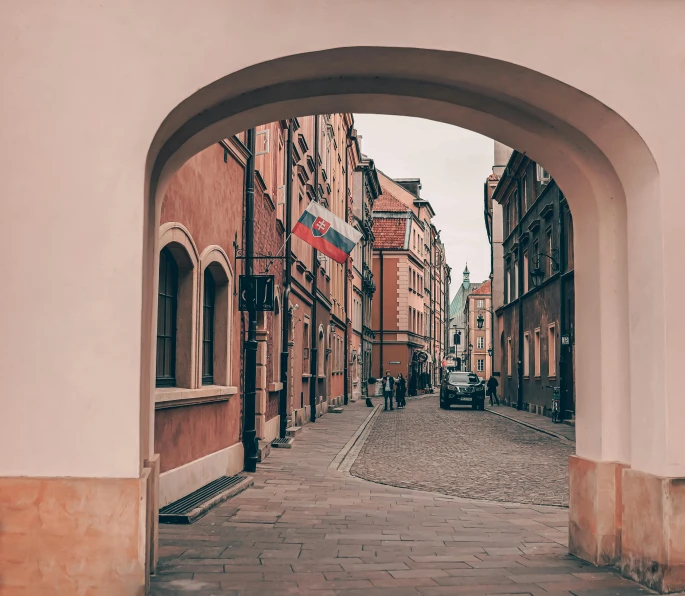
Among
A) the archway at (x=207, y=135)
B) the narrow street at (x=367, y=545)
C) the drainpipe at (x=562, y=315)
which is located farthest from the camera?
the drainpipe at (x=562, y=315)

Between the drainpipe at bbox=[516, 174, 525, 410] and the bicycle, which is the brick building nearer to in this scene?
the drainpipe at bbox=[516, 174, 525, 410]

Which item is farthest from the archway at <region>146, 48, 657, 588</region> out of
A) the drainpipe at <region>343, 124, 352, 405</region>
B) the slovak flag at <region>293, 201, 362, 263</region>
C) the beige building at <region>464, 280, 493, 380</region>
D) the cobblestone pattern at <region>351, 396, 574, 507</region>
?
the beige building at <region>464, 280, 493, 380</region>

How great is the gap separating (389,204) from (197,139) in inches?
2455

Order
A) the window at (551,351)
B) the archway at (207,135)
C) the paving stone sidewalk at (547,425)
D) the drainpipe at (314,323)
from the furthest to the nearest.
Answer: the window at (551,351) → the drainpipe at (314,323) → the paving stone sidewalk at (547,425) → the archway at (207,135)

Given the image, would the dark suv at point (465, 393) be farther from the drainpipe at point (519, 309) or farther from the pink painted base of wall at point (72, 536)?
the pink painted base of wall at point (72, 536)

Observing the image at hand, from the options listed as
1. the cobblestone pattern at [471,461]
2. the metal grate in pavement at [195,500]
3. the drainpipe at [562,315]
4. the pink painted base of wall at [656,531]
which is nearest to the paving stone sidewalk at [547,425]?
the cobblestone pattern at [471,461]

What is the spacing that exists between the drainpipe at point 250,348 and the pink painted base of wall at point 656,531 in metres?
7.44

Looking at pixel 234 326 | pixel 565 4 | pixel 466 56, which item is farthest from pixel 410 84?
pixel 234 326

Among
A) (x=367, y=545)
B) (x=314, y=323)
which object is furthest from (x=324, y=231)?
(x=314, y=323)

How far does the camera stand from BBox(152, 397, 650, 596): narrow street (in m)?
6.21

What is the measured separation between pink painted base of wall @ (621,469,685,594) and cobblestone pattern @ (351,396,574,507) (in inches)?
172

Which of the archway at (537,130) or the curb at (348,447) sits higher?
the archway at (537,130)

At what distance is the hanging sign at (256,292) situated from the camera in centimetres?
1266

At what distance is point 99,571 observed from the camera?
216 inches
